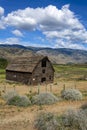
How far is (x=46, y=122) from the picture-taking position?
642 inches

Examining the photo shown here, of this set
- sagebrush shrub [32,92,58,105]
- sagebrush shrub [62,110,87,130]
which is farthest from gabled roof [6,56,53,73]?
sagebrush shrub [62,110,87,130]

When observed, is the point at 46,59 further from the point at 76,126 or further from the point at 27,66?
the point at 76,126

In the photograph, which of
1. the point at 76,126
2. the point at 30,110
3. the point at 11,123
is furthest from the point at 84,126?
the point at 30,110

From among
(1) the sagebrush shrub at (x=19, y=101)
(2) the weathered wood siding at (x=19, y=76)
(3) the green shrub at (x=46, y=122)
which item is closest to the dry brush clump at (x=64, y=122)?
(3) the green shrub at (x=46, y=122)

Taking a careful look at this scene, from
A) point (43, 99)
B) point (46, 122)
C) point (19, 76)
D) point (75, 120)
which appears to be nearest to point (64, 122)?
point (75, 120)

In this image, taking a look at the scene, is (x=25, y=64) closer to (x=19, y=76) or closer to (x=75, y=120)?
(x=19, y=76)

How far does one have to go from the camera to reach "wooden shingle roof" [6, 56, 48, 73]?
5444 centimetres

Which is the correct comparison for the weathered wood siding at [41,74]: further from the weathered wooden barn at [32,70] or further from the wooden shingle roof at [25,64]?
the wooden shingle roof at [25,64]

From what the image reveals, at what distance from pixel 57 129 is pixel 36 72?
39219 mm

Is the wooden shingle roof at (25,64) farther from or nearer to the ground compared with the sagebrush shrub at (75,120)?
farther from the ground

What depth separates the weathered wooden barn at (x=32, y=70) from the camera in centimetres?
5424

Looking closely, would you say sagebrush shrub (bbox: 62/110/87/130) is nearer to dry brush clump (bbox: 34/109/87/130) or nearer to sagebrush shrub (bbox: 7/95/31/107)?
dry brush clump (bbox: 34/109/87/130)

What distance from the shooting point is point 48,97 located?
95.1ft

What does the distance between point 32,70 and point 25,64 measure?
3582 millimetres
